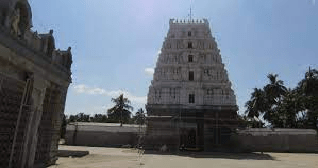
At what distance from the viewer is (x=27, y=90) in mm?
10102

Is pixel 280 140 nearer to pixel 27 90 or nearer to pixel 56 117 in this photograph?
pixel 56 117

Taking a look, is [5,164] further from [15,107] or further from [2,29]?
[2,29]

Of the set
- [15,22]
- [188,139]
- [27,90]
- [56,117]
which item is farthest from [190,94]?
[15,22]

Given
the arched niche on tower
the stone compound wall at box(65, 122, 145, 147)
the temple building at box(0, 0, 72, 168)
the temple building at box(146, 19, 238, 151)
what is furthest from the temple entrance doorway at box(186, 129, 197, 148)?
the arched niche on tower

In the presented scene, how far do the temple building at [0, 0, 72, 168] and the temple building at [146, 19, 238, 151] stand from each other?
18.8 metres

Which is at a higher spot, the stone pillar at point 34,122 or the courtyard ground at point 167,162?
the stone pillar at point 34,122

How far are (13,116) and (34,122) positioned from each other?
3.93 feet

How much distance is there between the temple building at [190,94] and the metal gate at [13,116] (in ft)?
68.4

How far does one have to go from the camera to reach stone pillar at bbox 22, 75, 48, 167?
10.3m

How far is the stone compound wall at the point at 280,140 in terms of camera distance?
33844 millimetres

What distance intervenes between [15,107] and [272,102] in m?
48.8

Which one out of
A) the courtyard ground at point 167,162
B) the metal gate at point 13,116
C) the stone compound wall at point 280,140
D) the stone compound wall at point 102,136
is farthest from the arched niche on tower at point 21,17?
the stone compound wall at point 280,140

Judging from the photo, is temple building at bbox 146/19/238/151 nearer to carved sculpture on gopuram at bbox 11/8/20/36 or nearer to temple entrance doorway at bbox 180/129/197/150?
temple entrance doorway at bbox 180/129/197/150

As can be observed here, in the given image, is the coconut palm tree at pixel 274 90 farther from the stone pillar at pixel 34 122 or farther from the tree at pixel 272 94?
the stone pillar at pixel 34 122
